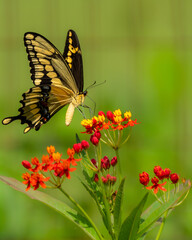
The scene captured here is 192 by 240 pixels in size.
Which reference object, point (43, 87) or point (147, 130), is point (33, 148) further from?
point (43, 87)

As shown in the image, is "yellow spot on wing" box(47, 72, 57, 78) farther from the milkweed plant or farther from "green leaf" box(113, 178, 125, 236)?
"green leaf" box(113, 178, 125, 236)

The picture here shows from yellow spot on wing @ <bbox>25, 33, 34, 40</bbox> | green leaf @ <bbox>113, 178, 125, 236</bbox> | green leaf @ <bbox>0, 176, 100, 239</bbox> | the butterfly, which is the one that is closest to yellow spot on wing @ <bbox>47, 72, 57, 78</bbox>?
the butterfly

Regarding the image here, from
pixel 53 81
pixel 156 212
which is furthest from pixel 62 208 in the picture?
pixel 53 81

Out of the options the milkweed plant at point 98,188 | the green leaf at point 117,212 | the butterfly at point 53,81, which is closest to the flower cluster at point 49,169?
the milkweed plant at point 98,188

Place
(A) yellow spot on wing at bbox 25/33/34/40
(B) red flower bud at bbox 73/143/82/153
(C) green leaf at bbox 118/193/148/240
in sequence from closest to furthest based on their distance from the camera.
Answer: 1. (C) green leaf at bbox 118/193/148/240
2. (B) red flower bud at bbox 73/143/82/153
3. (A) yellow spot on wing at bbox 25/33/34/40

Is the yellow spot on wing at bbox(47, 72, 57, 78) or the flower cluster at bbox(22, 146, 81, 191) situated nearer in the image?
the flower cluster at bbox(22, 146, 81, 191)

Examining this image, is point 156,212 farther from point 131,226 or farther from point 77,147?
point 77,147

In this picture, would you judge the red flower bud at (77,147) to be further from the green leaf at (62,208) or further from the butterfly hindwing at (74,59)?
the butterfly hindwing at (74,59)
